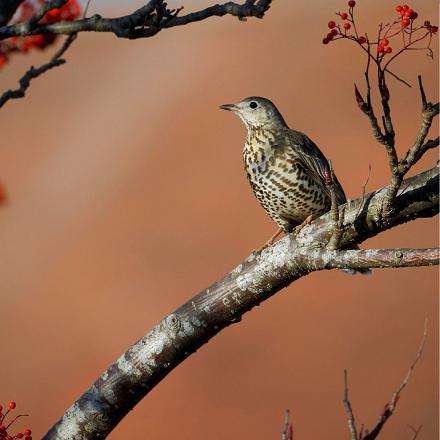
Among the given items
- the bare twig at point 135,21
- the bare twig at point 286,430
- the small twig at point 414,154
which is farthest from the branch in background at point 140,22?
the bare twig at point 286,430

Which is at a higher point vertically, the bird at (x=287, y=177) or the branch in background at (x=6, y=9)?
the branch in background at (x=6, y=9)

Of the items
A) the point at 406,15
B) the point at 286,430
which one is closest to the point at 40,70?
the point at 406,15

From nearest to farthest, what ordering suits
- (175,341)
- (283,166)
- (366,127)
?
(175,341) → (283,166) → (366,127)

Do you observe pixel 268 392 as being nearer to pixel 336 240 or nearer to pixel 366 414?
pixel 366 414

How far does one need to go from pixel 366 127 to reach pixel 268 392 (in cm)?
710

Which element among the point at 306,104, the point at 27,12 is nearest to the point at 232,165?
the point at 306,104

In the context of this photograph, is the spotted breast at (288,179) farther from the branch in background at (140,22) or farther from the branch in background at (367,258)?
the branch in background at (140,22)

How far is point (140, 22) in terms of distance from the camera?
7.91 feet

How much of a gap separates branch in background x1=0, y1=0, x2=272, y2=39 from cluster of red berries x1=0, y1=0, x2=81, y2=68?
649mm

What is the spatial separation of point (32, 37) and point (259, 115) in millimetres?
1766

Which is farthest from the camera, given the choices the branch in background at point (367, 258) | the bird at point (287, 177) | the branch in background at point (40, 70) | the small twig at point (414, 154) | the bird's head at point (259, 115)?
the bird's head at point (259, 115)

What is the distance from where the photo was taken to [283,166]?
4152 millimetres

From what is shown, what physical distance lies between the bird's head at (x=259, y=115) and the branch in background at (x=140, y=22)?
214cm

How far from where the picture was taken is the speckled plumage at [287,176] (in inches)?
161
